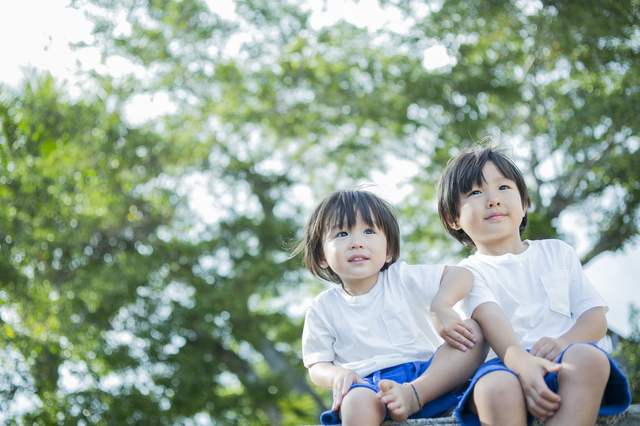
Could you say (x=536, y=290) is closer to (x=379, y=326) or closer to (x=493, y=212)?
(x=493, y=212)

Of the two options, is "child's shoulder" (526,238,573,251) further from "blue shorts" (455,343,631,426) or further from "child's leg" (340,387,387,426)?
"child's leg" (340,387,387,426)

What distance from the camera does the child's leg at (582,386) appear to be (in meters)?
1.42

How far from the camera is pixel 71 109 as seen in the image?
6934 millimetres

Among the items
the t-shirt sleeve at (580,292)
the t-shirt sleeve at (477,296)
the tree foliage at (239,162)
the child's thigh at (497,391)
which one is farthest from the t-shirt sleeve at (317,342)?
the tree foliage at (239,162)

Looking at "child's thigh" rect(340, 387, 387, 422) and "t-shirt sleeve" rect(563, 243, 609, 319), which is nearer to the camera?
"child's thigh" rect(340, 387, 387, 422)

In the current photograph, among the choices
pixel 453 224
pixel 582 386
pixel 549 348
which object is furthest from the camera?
pixel 453 224

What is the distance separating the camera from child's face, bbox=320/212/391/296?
6.63 ft

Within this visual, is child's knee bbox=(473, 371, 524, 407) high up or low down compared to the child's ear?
down

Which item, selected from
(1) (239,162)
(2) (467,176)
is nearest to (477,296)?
(2) (467,176)

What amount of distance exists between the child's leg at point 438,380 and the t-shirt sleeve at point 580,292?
35 centimetres

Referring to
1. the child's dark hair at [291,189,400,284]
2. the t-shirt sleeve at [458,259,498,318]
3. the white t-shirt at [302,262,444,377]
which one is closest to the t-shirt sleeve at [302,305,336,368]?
the white t-shirt at [302,262,444,377]

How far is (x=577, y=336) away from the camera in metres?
1.77

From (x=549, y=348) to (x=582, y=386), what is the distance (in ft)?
0.82

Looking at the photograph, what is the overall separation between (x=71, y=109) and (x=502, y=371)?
664cm
